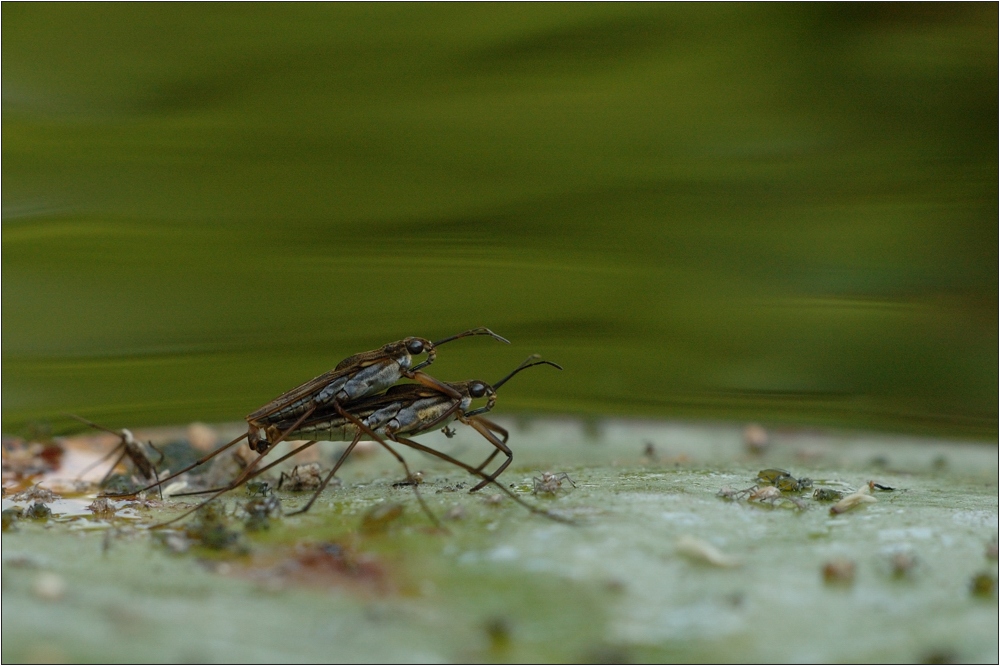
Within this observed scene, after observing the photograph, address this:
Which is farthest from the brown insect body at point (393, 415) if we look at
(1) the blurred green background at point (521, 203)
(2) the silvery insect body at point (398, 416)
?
(1) the blurred green background at point (521, 203)

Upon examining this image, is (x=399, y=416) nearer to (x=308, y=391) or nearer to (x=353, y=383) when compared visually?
(x=353, y=383)

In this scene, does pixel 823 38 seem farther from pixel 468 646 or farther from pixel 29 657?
pixel 29 657

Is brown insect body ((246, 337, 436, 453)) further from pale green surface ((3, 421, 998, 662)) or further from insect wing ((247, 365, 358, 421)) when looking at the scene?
pale green surface ((3, 421, 998, 662))

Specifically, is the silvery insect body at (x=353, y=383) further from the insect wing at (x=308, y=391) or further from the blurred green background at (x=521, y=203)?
the blurred green background at (x=521, y=203)

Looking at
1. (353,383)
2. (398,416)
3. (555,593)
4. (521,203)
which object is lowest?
(555,593)

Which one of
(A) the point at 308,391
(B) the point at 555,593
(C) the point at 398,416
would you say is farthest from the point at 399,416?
(B) the point at 555,593
